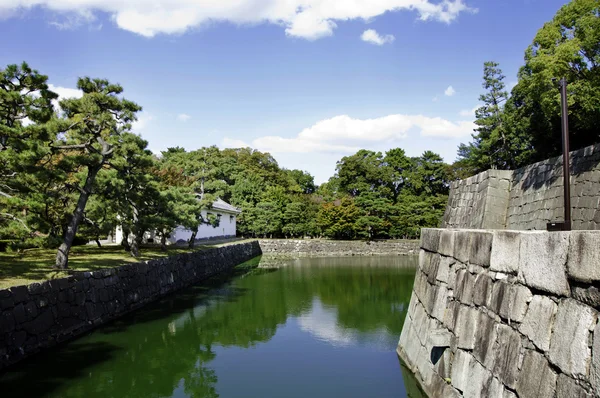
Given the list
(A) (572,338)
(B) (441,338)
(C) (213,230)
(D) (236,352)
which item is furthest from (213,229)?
(A) (572,338)

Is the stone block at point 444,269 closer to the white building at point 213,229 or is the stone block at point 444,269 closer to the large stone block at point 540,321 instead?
the large stone block at point 540,321

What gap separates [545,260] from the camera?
9.24ft

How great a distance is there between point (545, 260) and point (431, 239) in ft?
11.4

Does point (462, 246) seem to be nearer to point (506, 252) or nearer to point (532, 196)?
point (506, 252)

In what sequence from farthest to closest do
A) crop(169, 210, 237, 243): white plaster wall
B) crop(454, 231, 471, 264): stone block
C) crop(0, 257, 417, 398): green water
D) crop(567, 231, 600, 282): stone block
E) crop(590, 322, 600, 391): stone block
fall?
crop(169, 210, 237, 243): white plaster wall
crop(0, 257, 417, 398): green water
crop(454, 231, 471, 264): stone block
crop(567, 231, 600, 282): stone block
crop(590, 322, 600, 391): stone block

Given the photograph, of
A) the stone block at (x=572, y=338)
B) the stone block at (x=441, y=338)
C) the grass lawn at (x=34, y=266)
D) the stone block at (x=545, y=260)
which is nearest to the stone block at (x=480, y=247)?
the stone block at (x=545, y=260)

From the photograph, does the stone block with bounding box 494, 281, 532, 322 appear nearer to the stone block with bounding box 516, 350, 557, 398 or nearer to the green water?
the stone block with bounding box 516, 350, 557, 398

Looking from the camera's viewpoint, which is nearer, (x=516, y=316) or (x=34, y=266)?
(x=516, y=316)

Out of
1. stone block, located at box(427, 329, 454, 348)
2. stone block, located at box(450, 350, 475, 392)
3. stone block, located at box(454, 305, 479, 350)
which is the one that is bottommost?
stone block, located at box(450, 350, 475, 392)

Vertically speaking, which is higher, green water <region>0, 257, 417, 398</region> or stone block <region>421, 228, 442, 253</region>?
stone block <region>421, 228, 442, 253</region>

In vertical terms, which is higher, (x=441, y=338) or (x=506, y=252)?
(x=506, y=252)

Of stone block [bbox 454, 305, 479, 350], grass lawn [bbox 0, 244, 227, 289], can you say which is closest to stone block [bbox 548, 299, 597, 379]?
stone block [bbox 454, 305, 479, 350]

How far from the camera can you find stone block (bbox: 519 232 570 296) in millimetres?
2631

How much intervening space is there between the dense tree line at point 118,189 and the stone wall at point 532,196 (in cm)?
812
